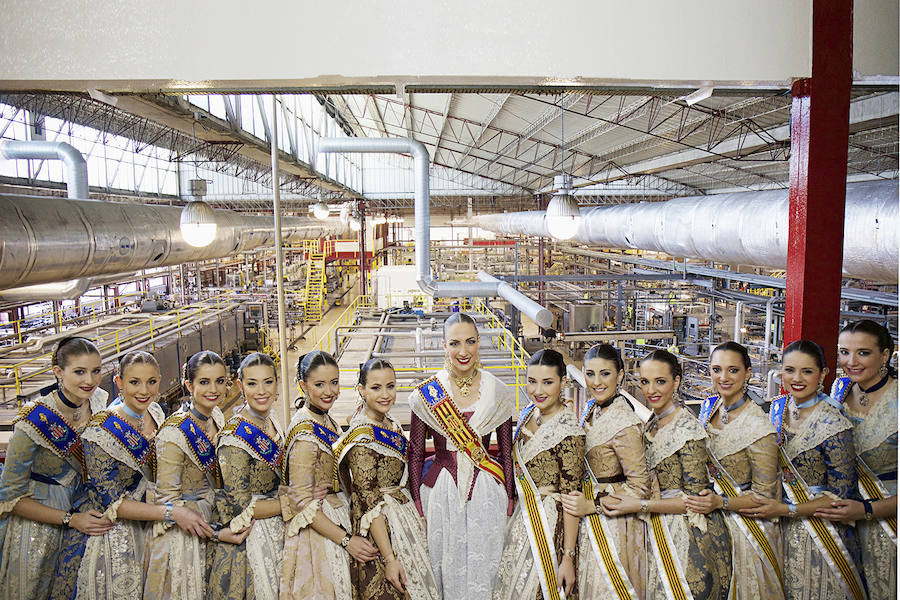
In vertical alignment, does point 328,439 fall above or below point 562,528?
above

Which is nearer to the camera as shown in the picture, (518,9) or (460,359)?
(460,359)

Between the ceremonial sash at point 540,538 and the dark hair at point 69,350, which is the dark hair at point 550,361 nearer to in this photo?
the ceremonial sash at point 540,538

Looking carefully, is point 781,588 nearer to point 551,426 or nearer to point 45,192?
point 551,426

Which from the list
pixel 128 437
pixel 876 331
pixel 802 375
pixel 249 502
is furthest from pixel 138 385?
pixel 876 331

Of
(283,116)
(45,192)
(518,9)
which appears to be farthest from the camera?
(45,192)

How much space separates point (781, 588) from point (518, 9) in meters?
3.00

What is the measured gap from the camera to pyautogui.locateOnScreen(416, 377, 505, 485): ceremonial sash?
2.41 metres

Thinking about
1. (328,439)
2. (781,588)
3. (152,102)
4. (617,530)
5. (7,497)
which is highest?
(152,102)

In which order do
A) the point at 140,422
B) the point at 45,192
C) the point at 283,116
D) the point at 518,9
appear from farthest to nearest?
1. the point at 45,192
2. the point at 283,116
3. the point at 518,9
4. the point at 140,422

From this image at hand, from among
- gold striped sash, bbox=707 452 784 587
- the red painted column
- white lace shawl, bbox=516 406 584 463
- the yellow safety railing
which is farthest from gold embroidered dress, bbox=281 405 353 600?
the yellow safety railing

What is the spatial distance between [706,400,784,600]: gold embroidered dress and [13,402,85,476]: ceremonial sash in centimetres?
293

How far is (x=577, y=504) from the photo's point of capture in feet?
7.77

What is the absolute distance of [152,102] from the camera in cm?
427

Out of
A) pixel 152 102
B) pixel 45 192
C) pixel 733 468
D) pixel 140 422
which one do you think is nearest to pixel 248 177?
pixel 45 192
